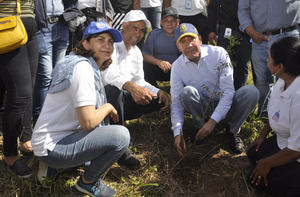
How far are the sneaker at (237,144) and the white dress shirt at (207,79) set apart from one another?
0.35 m

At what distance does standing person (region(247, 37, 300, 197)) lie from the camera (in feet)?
6.92

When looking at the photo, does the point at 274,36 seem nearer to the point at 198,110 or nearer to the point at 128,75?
the point at 198,110

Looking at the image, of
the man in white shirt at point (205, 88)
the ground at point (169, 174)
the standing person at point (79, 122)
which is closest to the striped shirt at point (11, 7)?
the standing person at point (79, 122)

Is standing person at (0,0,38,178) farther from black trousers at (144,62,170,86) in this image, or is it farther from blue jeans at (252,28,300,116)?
blue jeans at (252,28,300,116)

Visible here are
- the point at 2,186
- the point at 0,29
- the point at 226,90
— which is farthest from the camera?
the point at 226,90

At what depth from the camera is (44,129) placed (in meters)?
2.11

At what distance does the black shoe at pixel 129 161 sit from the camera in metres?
2.77

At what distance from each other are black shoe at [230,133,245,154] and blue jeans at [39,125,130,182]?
132 centimetres

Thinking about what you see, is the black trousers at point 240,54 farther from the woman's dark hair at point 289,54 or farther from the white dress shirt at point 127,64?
the woman's dark hair at point 289,54

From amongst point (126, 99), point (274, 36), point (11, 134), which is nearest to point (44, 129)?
point (11, 134)

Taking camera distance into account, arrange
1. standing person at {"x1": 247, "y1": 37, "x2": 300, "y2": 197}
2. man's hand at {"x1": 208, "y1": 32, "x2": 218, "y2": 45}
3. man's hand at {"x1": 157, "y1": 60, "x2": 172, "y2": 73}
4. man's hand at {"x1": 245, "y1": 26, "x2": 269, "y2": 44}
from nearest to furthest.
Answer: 1. standing person at {"x1": 247, "y1": 37, "x2": 300, "y2": 197}
2. man's hand at {"x1": 245, "y1": 26, "x2": 269, "y2": 44}
3. man's hand at {"x1": 157, "y1": 60, "x2": 172, "y2": 73}
4. man's hand at {"x1": 208, "y1": 32, "x2": 218, "y2": 45}

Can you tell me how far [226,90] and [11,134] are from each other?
2.02 m

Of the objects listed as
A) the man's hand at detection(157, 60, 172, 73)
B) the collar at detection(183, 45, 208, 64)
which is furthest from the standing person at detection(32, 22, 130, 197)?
the man's hand at detection(157, 60, 172, 73)

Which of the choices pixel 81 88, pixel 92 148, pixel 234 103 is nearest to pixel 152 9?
pixel 234 103
